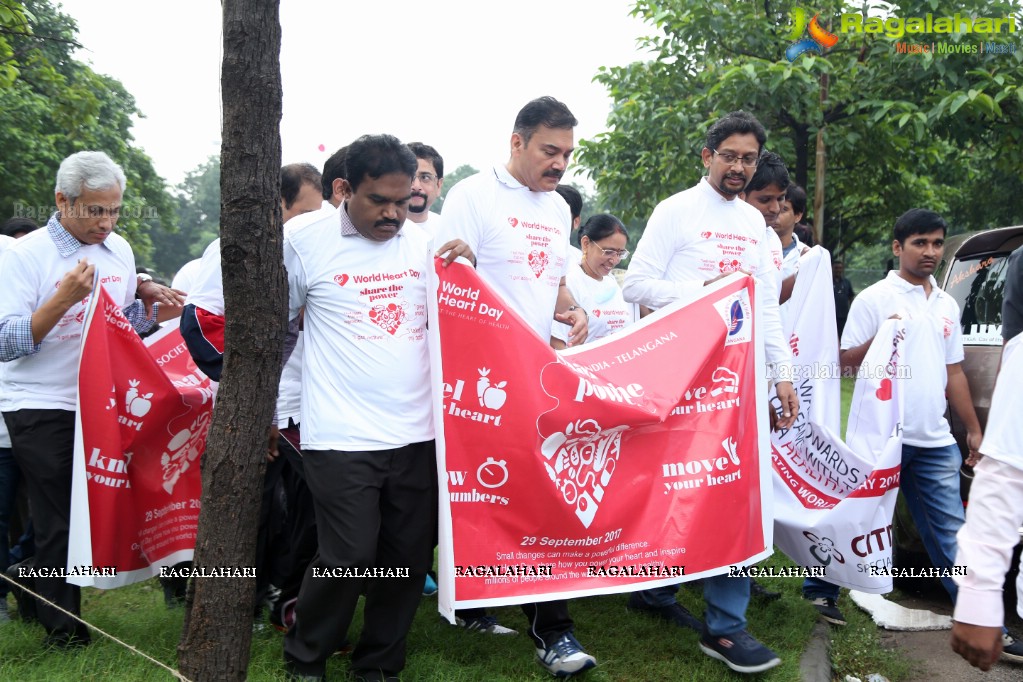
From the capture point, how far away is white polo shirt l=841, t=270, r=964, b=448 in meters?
4.72

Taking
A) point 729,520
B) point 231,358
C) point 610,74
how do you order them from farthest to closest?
point 610,74, point 729,520, point 231,358

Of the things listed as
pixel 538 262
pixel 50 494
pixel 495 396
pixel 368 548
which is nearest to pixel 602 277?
pixel 538 262

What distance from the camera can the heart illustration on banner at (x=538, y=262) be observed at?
3.94m

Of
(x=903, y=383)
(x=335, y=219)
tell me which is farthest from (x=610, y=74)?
(x=335, y=219)

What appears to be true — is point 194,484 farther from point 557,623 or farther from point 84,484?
point 557,623

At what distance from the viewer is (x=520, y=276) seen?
3.91 m

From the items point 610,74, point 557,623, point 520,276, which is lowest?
point 557,623

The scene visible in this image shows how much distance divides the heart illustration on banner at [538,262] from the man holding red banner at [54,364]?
179 centimetres

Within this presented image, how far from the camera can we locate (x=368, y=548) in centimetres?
343

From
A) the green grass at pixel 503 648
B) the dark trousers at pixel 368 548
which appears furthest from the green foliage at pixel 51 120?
the green grass at pixel 503 648

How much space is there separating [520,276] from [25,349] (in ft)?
6.67

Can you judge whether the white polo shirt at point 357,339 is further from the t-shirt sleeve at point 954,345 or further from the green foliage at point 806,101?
the green foliage at point 806,101

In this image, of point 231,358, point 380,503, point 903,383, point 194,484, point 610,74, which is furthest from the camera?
point 610,74

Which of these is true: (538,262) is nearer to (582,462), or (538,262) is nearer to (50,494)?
(582,462)
